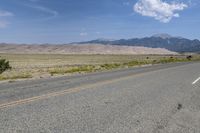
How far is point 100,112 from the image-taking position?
26.0 ft

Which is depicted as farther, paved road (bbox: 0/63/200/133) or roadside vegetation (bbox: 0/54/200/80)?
roadside vegetation (bbox: 0/54/200/80)

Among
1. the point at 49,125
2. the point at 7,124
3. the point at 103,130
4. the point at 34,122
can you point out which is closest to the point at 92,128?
the point at 103,130

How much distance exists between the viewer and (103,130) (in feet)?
20.0

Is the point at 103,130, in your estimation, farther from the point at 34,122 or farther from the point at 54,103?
the point at 54,103

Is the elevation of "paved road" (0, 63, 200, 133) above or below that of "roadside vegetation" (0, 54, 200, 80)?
above

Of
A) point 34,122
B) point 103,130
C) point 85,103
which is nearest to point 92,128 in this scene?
point 103,130

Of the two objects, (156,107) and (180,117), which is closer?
(180,117)

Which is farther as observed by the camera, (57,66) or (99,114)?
(57,66)

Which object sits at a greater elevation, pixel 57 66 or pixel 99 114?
pixel 99 114

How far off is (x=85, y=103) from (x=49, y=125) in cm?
298

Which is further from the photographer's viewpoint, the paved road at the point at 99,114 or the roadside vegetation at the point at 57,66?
the roadside vegetation at the point at 57,66

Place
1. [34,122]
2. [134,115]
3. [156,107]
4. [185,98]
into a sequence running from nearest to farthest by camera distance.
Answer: [34,122], [134,115], [156,107], [185,98]

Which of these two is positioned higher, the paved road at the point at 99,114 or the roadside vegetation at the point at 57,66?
the paved road at the point at 99,114

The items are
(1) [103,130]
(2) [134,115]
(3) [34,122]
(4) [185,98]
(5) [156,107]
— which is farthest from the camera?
(4) [185,98]
